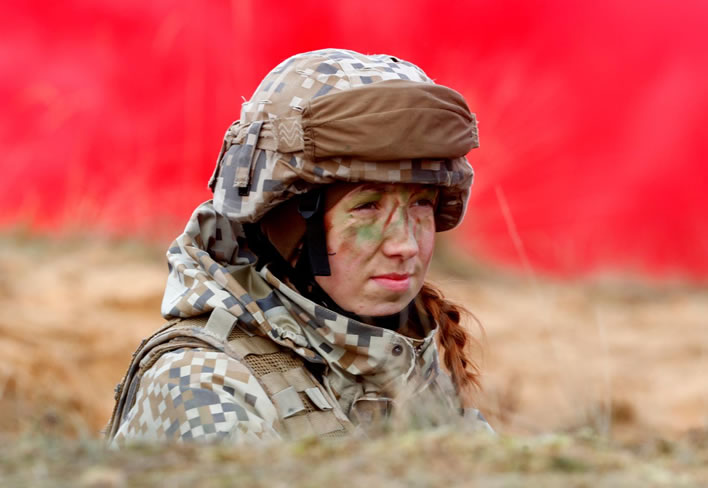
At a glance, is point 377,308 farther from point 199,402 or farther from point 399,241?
point 199,402

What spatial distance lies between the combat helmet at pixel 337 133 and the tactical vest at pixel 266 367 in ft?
0.99

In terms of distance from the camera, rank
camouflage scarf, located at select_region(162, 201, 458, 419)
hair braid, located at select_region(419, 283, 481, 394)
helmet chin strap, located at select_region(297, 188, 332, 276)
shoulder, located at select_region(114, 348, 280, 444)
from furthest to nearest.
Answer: hair braid, located at select_region(419, 283, 481, 394) < helmet chin strap, located at select_region(297, 188, 332, 276) < camouflage scarf, located at select_region(162, 201, 458, 419) < shoulder, located at select_region(114, 348, 280, 444)

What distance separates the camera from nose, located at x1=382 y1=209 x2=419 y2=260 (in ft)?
9.67

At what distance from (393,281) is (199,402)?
0.76 m

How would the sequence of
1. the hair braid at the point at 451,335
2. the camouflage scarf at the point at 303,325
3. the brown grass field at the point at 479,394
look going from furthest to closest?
the hair braid at the point at 451,335, the camouflage scarf at the point at 303,325, the brown grass field at the point at 479,394

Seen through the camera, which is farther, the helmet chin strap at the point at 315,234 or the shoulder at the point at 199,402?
the helmet chin strap at the point at 315,234

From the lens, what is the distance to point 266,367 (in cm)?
283

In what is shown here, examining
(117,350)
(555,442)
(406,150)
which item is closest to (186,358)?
(406,150)

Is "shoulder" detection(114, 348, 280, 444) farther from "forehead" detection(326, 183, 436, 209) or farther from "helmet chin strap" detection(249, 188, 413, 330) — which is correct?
"forehead" detection(326, 183, 436, 209)

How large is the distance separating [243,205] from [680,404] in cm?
623

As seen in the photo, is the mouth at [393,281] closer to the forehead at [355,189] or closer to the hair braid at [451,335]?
the forehead at [355,189]

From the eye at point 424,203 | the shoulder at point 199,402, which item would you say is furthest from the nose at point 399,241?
the shoulder at point 199,402

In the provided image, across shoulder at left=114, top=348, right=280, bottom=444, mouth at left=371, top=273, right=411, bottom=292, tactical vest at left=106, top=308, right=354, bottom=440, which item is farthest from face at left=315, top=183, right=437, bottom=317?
shoulder at left=114, top=348, right=280, bottom=444

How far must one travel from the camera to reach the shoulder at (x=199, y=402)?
2.49 metres
